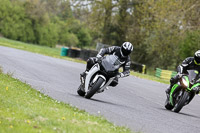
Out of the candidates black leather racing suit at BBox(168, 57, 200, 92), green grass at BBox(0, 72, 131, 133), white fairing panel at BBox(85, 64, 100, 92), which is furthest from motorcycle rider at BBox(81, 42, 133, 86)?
green grass at BBox(0, 72, 131, 133)

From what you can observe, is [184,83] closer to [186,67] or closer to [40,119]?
[186,67]

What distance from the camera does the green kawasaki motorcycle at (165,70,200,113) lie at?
12.5 metres

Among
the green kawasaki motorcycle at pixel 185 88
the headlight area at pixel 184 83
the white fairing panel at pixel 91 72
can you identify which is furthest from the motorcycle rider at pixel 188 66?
the white fairing panel at pixel 91 72

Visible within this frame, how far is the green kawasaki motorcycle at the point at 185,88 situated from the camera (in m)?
12.5

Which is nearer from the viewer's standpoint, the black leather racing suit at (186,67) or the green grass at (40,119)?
the green grass at (40,119)

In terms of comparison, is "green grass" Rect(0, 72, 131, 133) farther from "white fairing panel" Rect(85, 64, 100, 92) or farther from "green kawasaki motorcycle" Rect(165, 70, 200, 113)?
"green kawasaki motorcycle" Rect(165, 70, 200, 113)

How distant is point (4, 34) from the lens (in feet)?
286

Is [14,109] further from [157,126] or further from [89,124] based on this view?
[157,126]

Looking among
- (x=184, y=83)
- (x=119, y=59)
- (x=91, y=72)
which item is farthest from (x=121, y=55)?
(x=184, y=83)

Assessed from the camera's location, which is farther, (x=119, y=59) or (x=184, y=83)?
(x=119, y=59)

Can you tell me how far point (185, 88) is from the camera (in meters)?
12.6

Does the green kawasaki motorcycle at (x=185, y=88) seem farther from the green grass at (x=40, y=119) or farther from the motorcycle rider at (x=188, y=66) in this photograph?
the green grass at (x=40, y=119)

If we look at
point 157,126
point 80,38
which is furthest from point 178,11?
point 80,38

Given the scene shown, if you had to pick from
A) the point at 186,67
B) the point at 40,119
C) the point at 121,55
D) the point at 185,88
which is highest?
the point at 121,55
